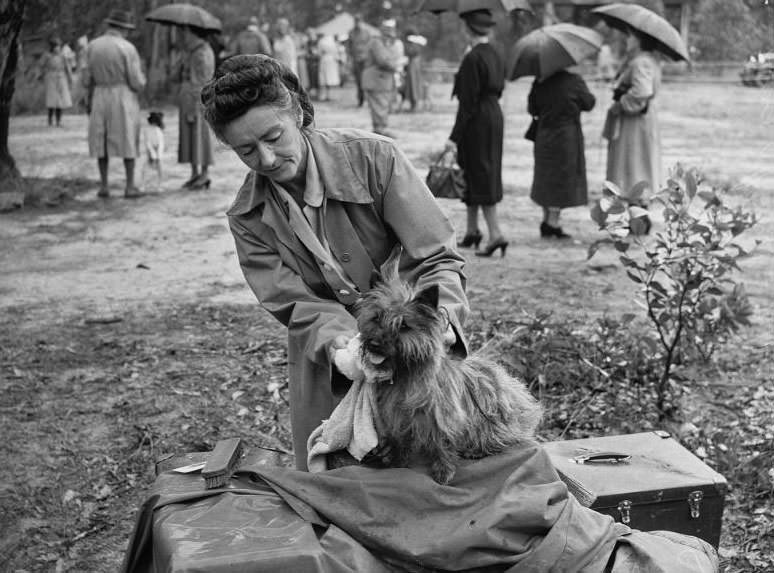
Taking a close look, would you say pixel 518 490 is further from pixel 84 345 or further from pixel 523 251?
pixel 523 251

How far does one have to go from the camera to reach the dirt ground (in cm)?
457

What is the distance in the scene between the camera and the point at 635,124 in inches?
366

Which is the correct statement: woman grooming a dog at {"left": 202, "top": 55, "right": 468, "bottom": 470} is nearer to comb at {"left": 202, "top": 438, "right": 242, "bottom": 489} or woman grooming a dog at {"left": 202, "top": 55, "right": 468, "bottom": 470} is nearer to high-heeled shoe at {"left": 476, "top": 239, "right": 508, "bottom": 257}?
comb at {"left": 202, "top": 438, "right": 242, "bottom": 489}

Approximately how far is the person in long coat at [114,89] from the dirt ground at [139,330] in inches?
30.0

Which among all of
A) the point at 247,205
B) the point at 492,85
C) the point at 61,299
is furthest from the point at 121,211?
the point at 247,205

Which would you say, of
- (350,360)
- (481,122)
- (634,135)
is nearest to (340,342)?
(350,360)

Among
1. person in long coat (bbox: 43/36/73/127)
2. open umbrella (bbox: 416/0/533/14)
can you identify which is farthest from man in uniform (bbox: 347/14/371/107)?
open umbrella (bbox: 416/0/533/14)

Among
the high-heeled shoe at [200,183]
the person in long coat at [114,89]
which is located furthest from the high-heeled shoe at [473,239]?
the person in long coat at [114,89]

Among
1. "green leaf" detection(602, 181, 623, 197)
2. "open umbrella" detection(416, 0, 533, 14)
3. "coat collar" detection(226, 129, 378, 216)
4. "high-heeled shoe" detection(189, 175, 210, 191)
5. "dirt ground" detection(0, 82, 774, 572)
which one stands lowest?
"dirt ground" detection(0, 82, 774, 572)

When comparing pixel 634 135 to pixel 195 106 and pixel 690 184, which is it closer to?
pixel 690 184

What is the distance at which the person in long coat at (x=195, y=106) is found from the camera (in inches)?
473

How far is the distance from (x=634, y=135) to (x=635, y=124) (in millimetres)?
106

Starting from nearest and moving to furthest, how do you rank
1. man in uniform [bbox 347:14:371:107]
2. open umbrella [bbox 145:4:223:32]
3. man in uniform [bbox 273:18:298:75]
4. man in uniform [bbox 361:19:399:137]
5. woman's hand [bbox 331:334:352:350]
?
1. woman's hand [bbox 331:334:352:350]
2. open umbrella [bbox 145:4:223:32]
3. man in uniform [bbox 361:19:399:137]
4. man in uniform [bbox 273:18:298:75]
5. man in uniform [bbox 347:14:371:107]

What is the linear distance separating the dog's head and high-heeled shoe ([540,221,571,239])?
23.7 feet
